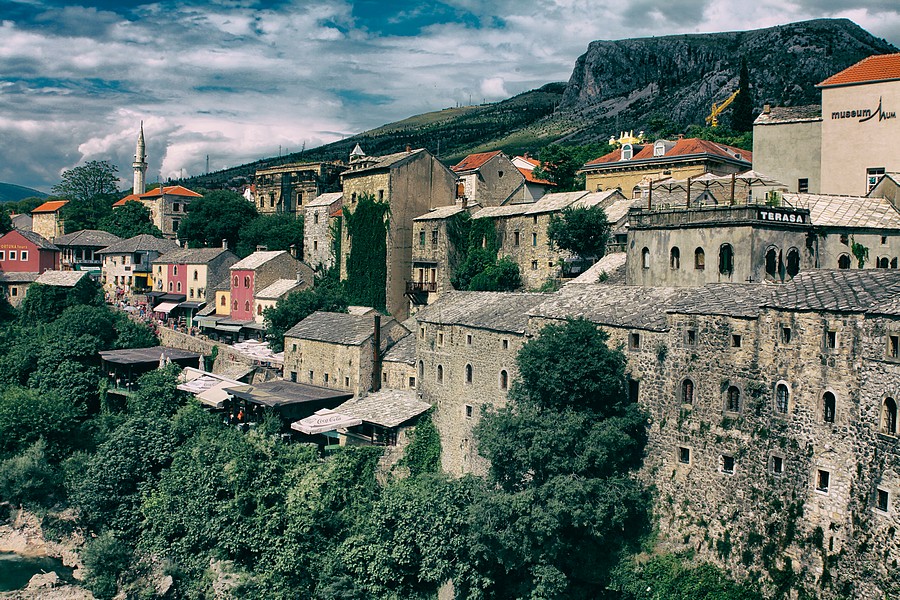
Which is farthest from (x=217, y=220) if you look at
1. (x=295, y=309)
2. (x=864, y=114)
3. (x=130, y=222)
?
(x=864, y=114)

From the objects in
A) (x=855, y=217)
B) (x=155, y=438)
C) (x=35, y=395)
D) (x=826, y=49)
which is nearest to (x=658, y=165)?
(x=855, y=217)

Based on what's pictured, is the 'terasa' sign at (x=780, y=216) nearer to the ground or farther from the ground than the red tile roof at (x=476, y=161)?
nearer to the ground

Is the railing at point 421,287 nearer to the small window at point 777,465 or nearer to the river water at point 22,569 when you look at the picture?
the river water at point 22,569

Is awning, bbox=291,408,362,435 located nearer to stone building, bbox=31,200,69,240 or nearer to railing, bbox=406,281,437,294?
railing, bbox=406,281,437,294

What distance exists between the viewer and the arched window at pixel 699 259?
3084cm

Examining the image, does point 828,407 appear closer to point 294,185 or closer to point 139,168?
point 294,185

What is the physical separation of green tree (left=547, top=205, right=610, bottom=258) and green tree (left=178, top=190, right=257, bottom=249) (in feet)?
133

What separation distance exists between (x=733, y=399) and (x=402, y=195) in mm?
32627

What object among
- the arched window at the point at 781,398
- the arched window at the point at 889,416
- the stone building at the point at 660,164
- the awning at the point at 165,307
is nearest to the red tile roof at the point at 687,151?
the stone building at the point at 660,164

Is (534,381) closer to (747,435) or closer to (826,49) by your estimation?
(747,435)

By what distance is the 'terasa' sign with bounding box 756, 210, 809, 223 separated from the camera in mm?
29830

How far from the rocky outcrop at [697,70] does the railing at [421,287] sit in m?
64.5

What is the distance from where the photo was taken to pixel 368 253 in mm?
54750

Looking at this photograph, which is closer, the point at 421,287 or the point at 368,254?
the point at 421,287
